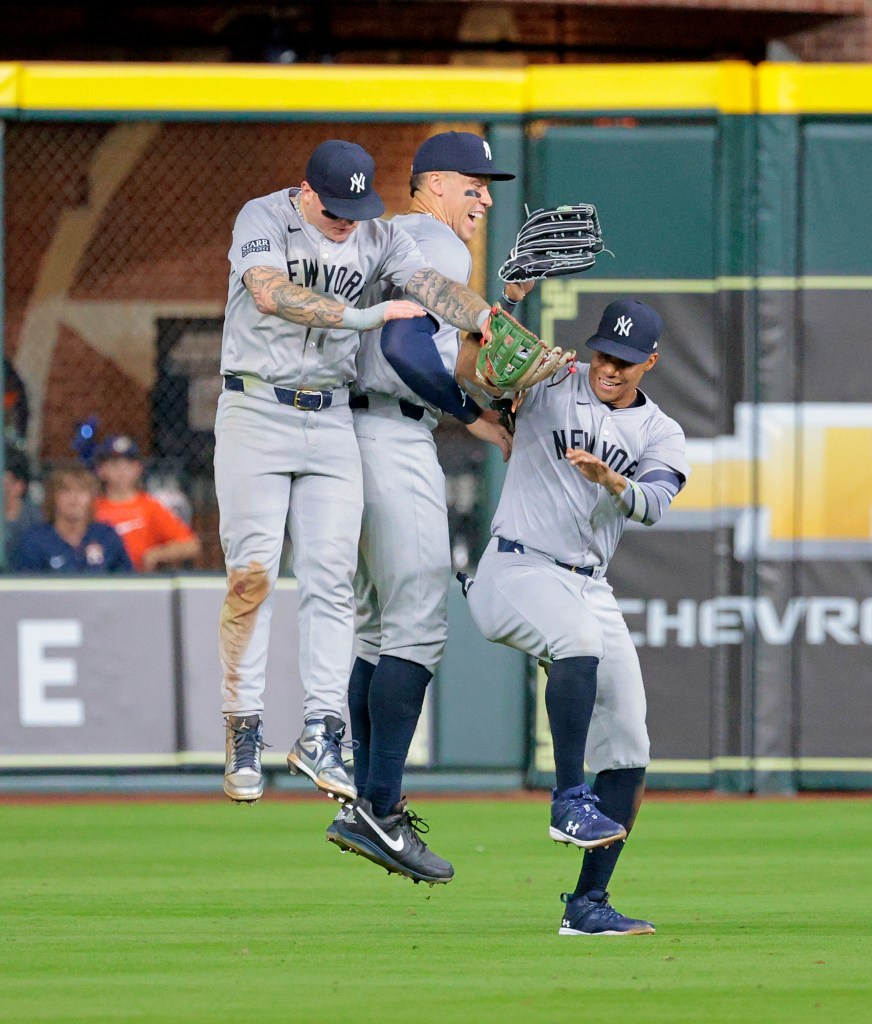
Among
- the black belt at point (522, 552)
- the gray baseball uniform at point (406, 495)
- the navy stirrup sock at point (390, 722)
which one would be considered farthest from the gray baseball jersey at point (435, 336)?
the navy stirrup sock at point (390, 722)

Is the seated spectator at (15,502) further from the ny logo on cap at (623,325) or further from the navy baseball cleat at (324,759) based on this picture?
the ny logo on cap at (623,325)

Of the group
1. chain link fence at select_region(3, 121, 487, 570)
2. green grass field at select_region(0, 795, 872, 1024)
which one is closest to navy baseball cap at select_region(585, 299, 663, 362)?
green grass field at select_region(0, 795, 872, 1024)

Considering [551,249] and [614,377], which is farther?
[614,377]

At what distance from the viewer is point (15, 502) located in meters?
9.50

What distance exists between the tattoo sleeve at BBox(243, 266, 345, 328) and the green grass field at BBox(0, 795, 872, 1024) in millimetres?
1831

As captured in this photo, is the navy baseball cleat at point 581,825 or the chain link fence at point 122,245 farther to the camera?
the chain link fence at point 122,245

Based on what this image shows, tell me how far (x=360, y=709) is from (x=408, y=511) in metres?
0.74

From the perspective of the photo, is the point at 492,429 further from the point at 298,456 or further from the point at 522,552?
the point at 298,456

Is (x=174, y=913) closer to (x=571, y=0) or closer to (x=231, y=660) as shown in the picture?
(x=231, y=660)

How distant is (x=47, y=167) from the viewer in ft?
40.2

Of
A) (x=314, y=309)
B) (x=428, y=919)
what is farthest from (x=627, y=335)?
(x=428, y=919)

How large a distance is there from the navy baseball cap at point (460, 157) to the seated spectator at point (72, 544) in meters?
4.04

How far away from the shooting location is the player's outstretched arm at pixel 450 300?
5.38 meters

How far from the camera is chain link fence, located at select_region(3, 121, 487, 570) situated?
463 inches
